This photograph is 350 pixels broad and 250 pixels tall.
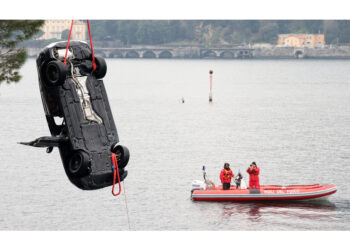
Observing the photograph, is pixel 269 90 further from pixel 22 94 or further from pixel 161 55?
pixel 161 55

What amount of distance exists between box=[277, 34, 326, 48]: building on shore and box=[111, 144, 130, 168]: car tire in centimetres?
16957

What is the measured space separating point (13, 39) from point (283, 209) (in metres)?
15.6

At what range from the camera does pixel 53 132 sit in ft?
37.4

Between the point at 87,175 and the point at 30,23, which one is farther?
the point at 30,23

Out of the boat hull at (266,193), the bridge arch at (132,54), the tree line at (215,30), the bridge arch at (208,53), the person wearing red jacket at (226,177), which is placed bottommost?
the boat hull at (266,193)

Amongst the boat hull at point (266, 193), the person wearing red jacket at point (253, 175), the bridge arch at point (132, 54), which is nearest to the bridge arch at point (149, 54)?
the bridge arch at point (132, 54)

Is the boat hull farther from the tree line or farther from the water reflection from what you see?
the tree line

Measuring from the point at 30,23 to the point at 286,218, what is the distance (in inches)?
597

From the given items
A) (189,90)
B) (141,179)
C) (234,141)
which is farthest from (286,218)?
(189,90)

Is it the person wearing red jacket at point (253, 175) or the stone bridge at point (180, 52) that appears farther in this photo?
the stone bridge at point (180, 52)

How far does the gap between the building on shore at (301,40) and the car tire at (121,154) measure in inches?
6676

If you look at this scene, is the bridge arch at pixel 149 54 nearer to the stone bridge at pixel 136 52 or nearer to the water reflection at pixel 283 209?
the stone bridge at pixel 136 52

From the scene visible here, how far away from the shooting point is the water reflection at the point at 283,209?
3212cm

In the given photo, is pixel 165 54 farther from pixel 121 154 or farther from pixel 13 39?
pixel 121 154
